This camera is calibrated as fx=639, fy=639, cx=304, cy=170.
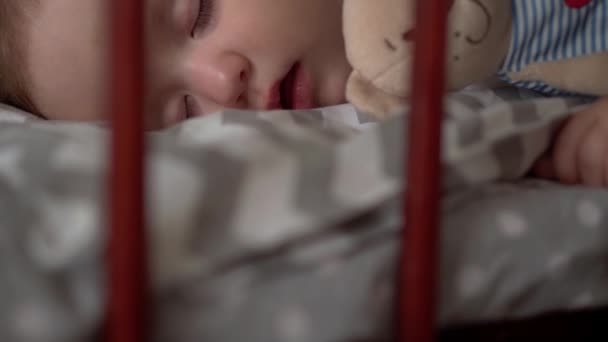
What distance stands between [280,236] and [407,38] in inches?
→ 14.8

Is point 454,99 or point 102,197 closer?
point 102,197

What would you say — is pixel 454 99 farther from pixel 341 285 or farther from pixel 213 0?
pixel 213 0

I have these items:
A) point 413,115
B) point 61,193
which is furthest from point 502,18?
point 61,193

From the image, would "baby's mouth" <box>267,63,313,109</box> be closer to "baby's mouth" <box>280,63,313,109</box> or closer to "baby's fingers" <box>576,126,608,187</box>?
"baby's mouth" <box>280,63,313,109</box>

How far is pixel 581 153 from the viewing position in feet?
1.62

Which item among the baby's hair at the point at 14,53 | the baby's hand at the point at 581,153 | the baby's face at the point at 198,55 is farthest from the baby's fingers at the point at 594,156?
the baby's hair at the point at 14,53

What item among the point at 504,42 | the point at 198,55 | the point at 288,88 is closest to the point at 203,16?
the point at 198,55

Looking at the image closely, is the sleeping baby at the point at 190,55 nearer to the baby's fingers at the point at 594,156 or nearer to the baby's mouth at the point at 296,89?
the baby's mouth at the point at 296,89

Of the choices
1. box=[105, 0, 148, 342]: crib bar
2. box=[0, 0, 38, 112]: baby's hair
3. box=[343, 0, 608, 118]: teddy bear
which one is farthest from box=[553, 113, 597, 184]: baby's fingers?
box=[0, 0, 38, 112]: baby's hair

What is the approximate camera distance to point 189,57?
903 mm

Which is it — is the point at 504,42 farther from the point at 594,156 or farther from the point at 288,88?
the point at 288,88

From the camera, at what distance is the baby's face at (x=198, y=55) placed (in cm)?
87

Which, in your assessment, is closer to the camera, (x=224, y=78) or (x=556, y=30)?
(x=556, y=30)

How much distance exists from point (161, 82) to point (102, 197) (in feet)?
1.95
